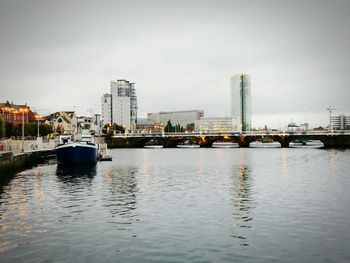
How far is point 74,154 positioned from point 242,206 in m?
49.7

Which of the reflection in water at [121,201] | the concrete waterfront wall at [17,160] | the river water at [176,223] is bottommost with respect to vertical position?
the reflection in water at [121,201]

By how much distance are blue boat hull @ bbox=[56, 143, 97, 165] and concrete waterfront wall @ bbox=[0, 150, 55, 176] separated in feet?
21.3

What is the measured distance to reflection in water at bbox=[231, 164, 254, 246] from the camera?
72.1 ft

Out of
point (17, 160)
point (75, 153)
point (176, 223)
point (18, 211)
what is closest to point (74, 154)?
point (75, 153)

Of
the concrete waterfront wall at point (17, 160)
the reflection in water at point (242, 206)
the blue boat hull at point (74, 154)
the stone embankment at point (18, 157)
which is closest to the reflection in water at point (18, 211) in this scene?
the concrete waterfront wall at point (17, 160)

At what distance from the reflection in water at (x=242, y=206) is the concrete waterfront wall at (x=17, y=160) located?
33617mm

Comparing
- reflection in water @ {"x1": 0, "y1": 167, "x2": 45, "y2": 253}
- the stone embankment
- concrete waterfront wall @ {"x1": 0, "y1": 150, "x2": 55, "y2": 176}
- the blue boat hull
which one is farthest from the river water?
the blue boat hull

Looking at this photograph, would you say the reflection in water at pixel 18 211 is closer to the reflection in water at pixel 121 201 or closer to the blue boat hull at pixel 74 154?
the reflection in water at pixel 121 201

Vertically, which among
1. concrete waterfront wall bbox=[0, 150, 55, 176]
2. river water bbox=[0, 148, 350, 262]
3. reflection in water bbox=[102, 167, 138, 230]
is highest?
concrete waterfront wall bbox=[0, 150, 55, 176]

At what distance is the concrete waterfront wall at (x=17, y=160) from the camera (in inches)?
2185

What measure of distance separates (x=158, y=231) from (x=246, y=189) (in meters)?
19.5

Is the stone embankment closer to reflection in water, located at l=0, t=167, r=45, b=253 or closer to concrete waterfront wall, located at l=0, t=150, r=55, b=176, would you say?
concrete waterfront wall, located at l=0, t=150, r=55, b=176

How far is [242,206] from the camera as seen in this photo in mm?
29891

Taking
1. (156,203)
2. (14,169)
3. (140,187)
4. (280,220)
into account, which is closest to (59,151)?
(14,169)
